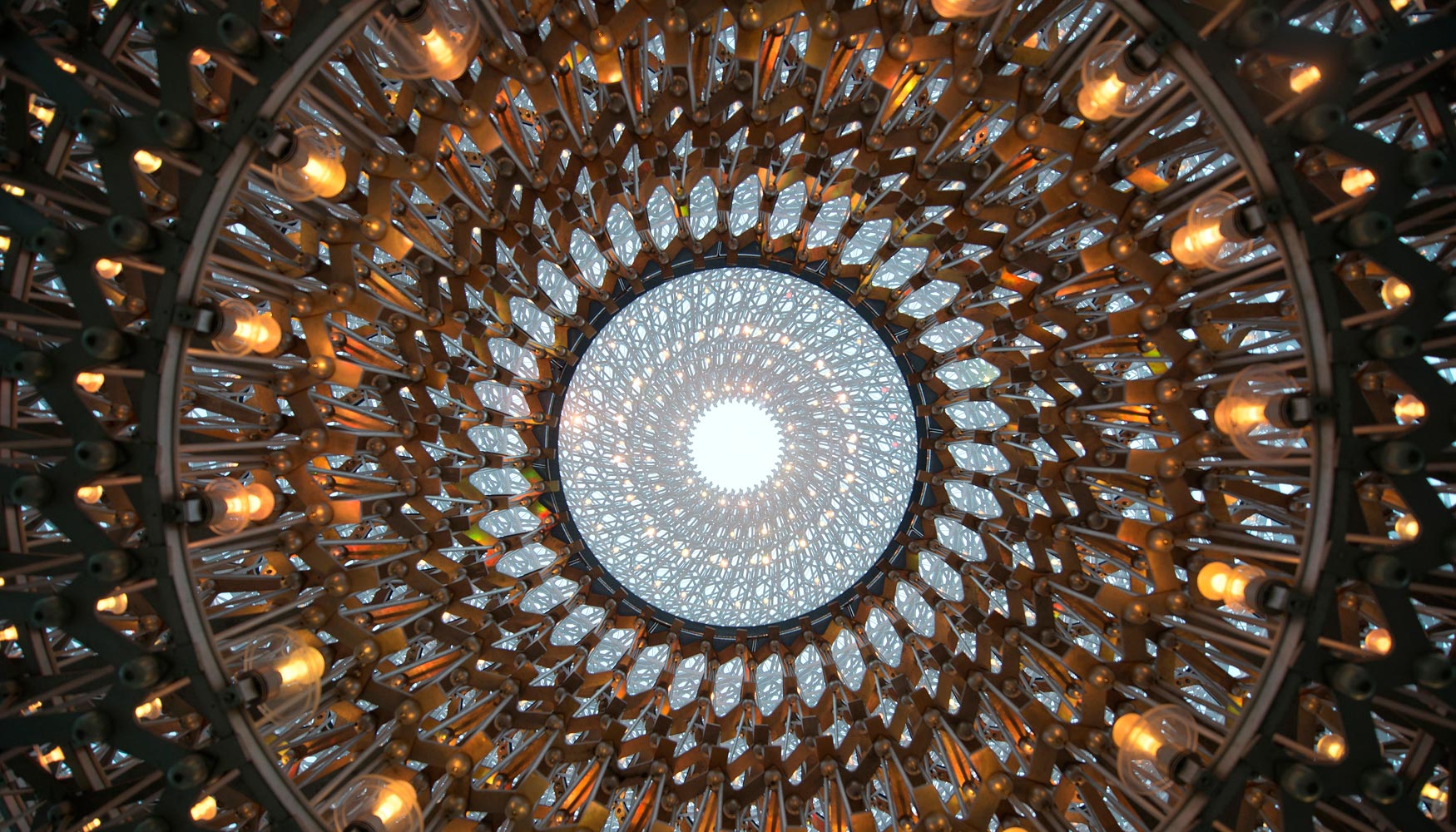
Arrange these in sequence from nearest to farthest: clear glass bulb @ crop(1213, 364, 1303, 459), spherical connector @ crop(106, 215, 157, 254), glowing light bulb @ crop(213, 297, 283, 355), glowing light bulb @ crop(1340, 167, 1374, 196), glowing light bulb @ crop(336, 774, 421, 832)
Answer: spherical connector @ crop(106, 215, 157, 254)
clear glass bulb @ crop(1213, 364, 1303, 459)
glowing light bulb @ crop(213, 297, 283, 355)
glowing light bulb @ crop(336, 774, 421, 832)
glowing light bulb @ crop(1340, 167, 1374, 196)

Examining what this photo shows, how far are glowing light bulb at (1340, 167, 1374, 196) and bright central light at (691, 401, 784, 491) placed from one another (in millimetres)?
11486

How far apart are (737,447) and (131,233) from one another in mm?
13032

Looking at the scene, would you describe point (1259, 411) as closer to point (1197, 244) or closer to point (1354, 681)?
point (1197, 244)

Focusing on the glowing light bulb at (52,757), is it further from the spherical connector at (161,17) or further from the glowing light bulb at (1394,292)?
the glowing light bulb at (1394,292)

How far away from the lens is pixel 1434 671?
8234 millimetres

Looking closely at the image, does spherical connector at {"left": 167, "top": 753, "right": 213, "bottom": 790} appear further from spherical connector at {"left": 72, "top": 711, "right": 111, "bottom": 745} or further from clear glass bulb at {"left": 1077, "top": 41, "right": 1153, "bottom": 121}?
clear glass bulb at {"left": 1077, "top": 41, "right": 1153, "bottom": 121}

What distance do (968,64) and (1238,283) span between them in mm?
4916

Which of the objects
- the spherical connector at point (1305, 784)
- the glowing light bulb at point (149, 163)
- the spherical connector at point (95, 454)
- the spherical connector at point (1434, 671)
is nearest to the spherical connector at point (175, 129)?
the spherical connector at point (95, 454)

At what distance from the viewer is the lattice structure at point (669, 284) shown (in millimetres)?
8781

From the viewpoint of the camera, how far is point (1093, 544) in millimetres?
14664

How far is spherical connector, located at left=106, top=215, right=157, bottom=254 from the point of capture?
850 cm

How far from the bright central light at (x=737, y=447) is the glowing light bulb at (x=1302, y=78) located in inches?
396

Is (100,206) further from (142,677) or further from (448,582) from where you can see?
(448,582)

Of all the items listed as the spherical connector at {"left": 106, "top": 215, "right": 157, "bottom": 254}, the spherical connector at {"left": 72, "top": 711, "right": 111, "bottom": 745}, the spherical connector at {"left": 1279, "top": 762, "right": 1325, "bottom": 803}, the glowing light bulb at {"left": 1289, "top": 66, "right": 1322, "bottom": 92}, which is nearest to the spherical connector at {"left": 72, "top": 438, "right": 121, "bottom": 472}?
the spherical connector at {"left": 106, "top": 215, "right": 157, "bottom": 254}
